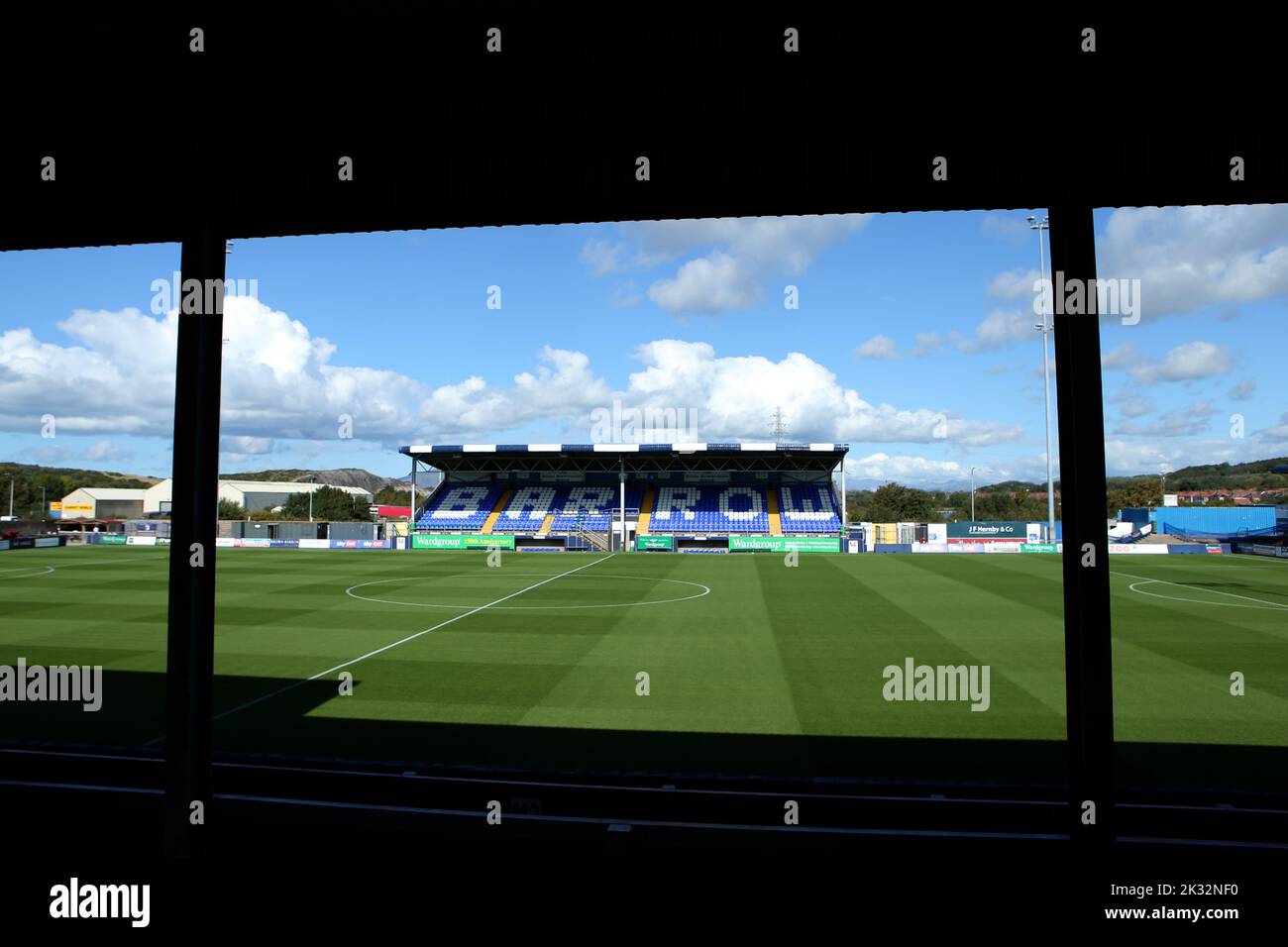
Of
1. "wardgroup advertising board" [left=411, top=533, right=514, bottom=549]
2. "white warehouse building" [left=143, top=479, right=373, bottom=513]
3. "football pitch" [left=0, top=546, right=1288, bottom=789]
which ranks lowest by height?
"football pitch" [left=0, top=546, right=1288, bottom=789]

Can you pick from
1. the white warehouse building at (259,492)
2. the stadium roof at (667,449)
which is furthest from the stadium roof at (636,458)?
the white warehouse building at (259,492)

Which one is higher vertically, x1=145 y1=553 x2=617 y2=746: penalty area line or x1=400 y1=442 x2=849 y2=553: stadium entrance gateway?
x1=400 y1=442 x2=849 y2=553: stadium entrance gateway

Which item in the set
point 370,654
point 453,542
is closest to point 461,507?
point 453,542

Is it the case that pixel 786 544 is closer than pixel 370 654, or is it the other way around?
pixel 370 654

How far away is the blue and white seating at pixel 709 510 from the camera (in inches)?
A: 1695

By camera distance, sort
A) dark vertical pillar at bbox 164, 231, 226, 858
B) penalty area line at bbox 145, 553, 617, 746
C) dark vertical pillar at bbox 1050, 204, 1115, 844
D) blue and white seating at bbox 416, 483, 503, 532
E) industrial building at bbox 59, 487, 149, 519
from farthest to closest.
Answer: industrial building at bbox 59, 487, 149, 519
blue and white seating at bbox 416, 483, 503, 532
penalty area line at bbox 145, 553, 617, 746
dark vertical pillar at bbox 164, 231, 226, 858
dark vertical pillar at bbox 1050, 204, 1115, 844

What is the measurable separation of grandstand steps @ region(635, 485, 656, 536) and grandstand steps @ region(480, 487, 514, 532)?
9.16 m

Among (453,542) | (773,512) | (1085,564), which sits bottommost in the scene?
(453,542)

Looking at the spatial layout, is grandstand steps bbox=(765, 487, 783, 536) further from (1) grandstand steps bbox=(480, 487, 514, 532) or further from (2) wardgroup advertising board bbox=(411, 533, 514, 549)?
(1) grandstand steps bbox=(480, 487, 514, 532)

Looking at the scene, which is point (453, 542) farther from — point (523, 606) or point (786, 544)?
point (523, 606)

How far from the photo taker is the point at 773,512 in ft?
144

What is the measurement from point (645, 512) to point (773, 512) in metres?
8.05

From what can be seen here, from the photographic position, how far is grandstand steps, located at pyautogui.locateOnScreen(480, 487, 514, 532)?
146ft

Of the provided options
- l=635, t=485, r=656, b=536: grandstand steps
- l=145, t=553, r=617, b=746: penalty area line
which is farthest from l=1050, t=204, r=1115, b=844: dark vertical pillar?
l=635, t=485, r=656, b=536: grandstand steps
